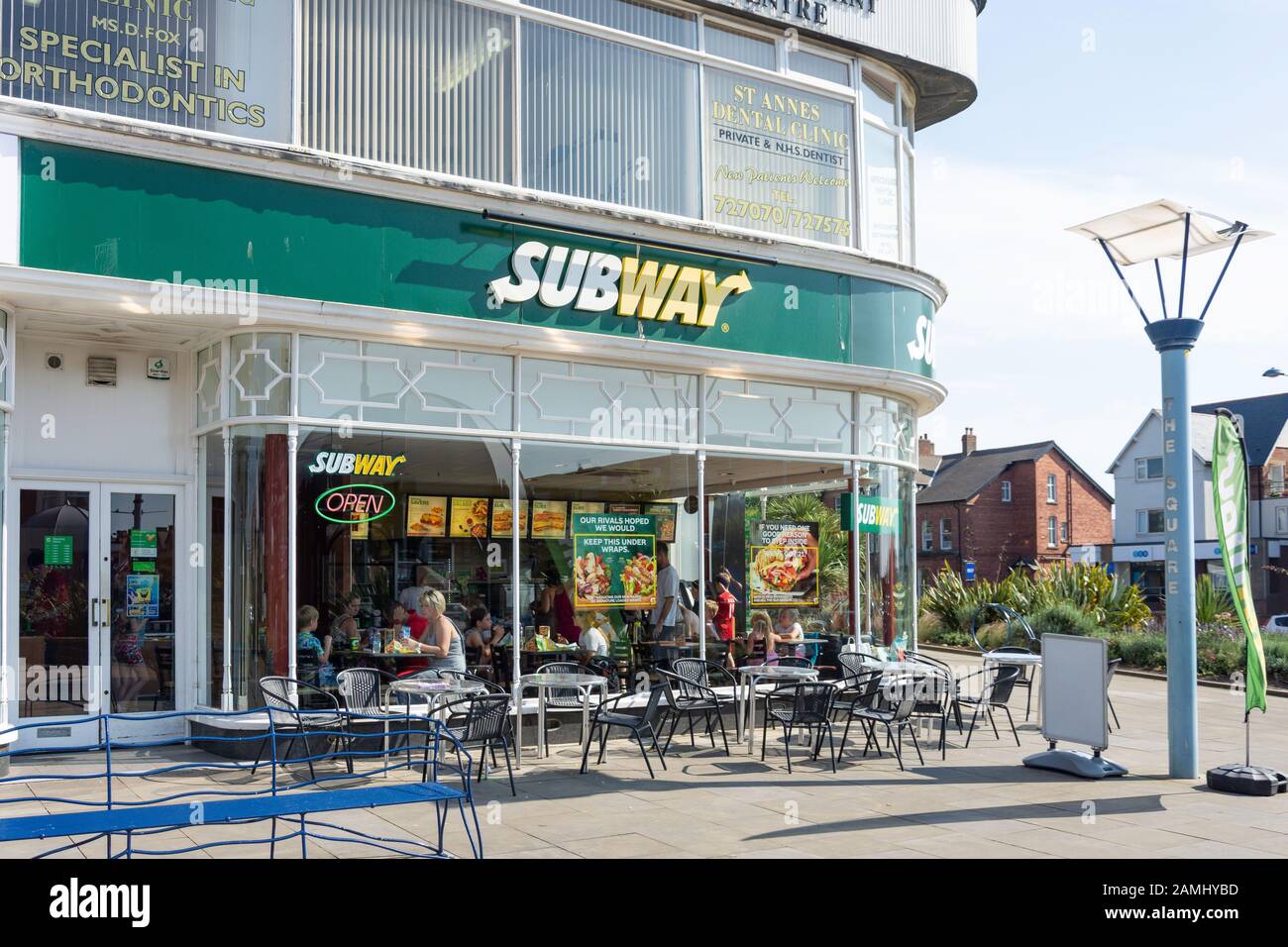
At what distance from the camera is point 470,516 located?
11.5 metres

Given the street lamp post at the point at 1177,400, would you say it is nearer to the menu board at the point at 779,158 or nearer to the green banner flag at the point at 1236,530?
the green banner flag at the point at 1236,530

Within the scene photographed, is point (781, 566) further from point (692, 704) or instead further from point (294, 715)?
point (294, 715)

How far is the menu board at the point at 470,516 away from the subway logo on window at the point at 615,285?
1921 mm

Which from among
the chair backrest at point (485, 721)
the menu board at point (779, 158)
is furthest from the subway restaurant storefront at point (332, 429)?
the chair backrest at point (485, 721)

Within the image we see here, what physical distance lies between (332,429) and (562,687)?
3274 mm

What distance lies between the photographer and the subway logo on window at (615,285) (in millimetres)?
11539

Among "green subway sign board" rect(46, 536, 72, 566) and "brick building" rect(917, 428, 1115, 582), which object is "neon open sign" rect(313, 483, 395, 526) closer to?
"green subway sign board" rect(46, 536, 72, 566)

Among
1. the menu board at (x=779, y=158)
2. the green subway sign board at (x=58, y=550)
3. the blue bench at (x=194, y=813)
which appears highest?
the menu board at (x=779, y=158)

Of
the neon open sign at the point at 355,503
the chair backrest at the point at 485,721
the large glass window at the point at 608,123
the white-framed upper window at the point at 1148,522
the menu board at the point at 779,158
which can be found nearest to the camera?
the chair backrest at the point at 485,721

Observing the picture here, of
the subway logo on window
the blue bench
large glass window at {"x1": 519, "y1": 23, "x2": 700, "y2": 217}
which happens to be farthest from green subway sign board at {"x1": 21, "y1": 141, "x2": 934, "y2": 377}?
the blue bench

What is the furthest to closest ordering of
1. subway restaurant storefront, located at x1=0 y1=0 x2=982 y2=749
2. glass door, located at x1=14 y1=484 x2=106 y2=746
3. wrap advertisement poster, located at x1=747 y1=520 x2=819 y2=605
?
wrap advertisement poster, located at x1=747 y1=520 x2=819 y2=605 < glass door, located at x1=14 y1=484 x2=106 y2=746 < subway restaurant storefront, located at x1=0 y1=0 x2=982 y2=749

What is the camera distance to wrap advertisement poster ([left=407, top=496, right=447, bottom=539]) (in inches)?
440

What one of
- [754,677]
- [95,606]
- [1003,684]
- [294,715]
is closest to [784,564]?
[754,677]

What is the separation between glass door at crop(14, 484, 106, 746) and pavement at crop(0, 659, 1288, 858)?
52cm
